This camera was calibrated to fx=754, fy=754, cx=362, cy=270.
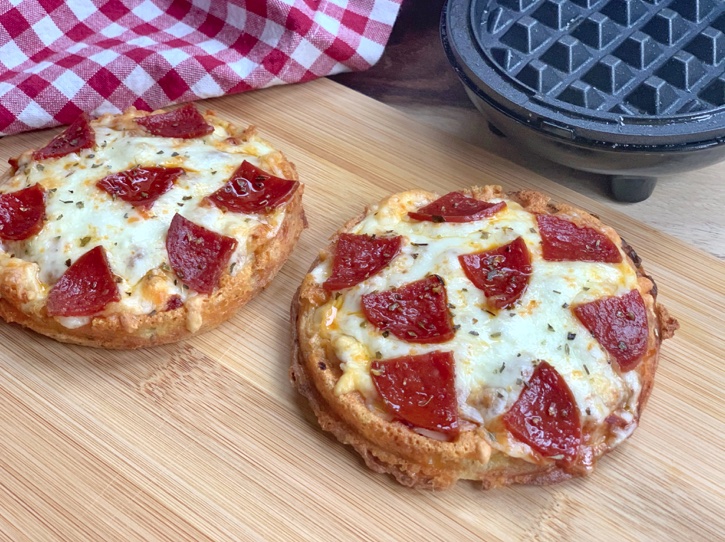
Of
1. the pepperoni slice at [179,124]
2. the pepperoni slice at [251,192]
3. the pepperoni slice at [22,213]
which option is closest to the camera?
the pepperoni slice at [22,213]

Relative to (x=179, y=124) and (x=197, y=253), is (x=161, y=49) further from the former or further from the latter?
(x=197, y=253)

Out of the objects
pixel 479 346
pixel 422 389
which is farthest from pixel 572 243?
pixel 422 389

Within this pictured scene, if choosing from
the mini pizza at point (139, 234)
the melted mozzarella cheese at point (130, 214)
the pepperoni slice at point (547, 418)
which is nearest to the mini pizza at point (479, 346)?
the pepperoni slice at point (547, 418)

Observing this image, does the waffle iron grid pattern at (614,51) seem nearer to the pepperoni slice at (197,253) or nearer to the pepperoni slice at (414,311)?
the pepperoni slice at (414,311)

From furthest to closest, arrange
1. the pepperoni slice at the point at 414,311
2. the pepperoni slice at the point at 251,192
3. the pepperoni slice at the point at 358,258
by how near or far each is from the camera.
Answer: the pepperoni slice at the point at 251,192 → the pepperoni slice at the point at 358,258 → the pepperoni slice at the point at 414,311

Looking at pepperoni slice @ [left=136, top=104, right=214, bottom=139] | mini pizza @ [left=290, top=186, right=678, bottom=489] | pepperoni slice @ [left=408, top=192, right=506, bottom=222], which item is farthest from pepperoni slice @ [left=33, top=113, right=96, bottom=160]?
pepperoni slice @ [left=408, top=192, right=506, bottom=222]

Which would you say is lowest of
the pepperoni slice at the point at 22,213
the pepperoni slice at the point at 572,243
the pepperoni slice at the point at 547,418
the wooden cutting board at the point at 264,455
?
the wooden cutting board at the point at 264,455
